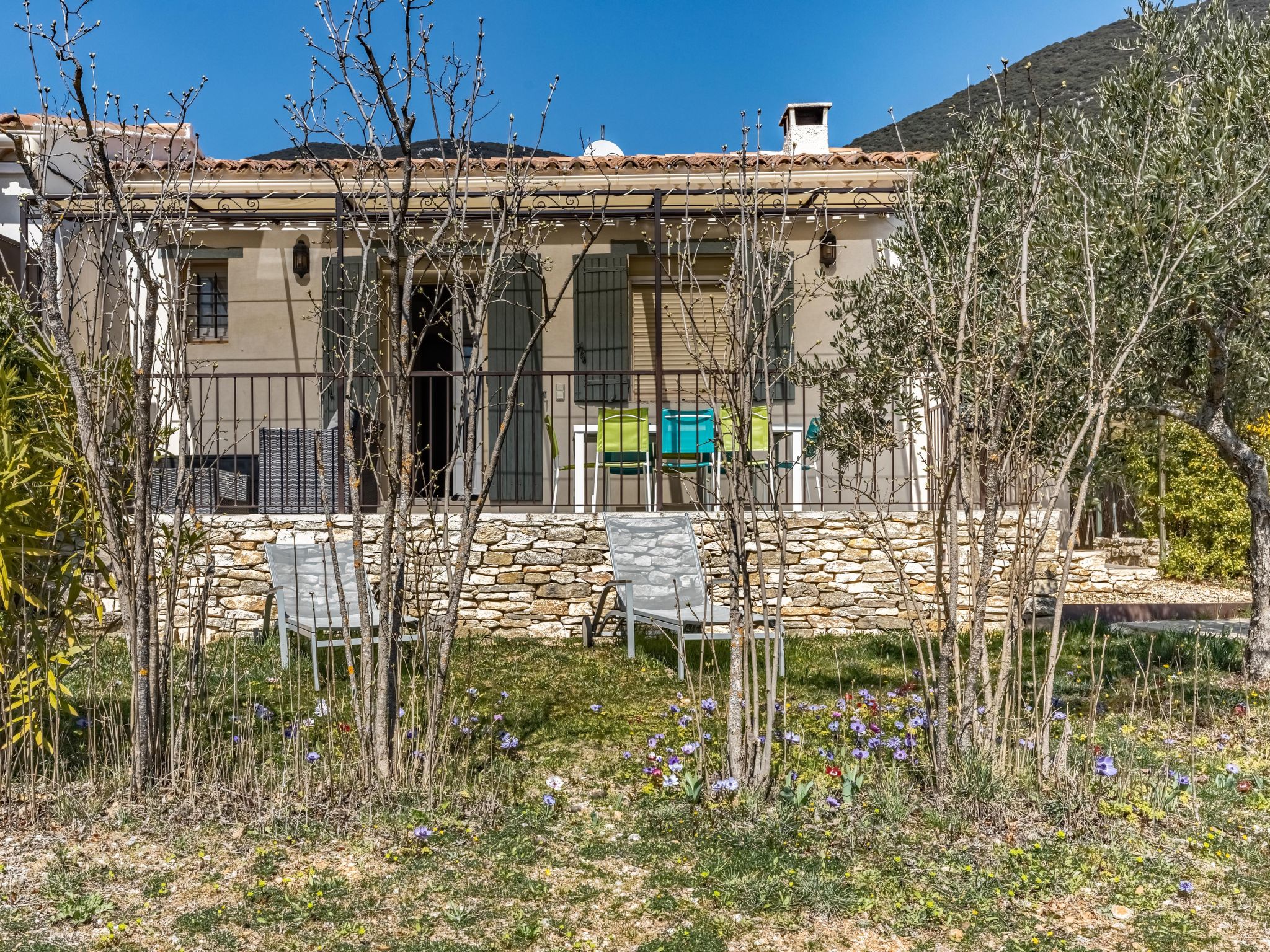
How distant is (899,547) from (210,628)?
479cm

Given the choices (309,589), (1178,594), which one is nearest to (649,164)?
(309,589)

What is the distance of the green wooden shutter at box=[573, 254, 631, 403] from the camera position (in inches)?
363

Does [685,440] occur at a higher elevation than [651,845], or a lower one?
higher

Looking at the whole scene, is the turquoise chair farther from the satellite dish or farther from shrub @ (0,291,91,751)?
shrub @ (0,291,91,751)

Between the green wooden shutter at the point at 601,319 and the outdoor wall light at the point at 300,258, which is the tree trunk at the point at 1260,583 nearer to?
the green wooden shutter at the point at 601,319

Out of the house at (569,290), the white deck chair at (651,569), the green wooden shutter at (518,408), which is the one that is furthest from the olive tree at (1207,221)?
the green wooden shutter at (518,408)

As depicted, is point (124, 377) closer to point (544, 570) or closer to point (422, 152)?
point (422, 152)

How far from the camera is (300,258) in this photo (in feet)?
30.2

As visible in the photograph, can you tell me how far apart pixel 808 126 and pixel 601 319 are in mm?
3722

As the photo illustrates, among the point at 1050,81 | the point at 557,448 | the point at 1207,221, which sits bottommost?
the point at 557,448

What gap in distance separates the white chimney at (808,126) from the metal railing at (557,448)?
3.21 m

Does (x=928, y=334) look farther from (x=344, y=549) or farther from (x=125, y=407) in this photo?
(x=344, y=549)

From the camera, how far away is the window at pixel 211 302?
9578mm

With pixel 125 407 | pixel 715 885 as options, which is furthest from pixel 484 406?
pixel 715 885
